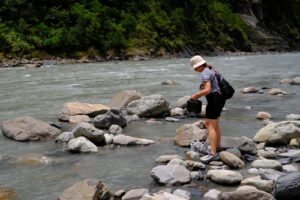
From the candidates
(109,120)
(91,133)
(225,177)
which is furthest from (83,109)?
(225,177)

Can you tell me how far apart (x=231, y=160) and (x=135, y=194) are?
5.74 feet

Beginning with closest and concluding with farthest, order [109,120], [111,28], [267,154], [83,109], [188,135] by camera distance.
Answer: [267,154] < [188,135] < [109,120] < [83,109] < [111,28]

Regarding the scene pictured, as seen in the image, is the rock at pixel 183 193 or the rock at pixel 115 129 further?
the rock at pixel 115 129

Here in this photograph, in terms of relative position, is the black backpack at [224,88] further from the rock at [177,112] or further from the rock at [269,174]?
the rock at [177,112]

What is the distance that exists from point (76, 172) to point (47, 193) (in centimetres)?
93

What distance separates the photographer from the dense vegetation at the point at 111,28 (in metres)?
40.0

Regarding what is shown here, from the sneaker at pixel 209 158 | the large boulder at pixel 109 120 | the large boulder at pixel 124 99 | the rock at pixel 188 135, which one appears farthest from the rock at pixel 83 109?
the sneaker at pixel 209 158

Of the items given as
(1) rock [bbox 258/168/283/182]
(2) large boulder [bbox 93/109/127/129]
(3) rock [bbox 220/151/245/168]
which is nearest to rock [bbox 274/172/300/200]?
(1) rock [bbox 258/168/283/182]

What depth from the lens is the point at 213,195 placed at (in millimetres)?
5426

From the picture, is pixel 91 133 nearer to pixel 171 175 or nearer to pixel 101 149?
pixel 101 149

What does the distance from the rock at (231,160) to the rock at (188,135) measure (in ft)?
4.15

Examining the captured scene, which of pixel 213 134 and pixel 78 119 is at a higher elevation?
pixel 213 134

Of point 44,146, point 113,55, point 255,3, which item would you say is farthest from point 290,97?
point 255,3

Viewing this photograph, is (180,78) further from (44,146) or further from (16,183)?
(16,183)
